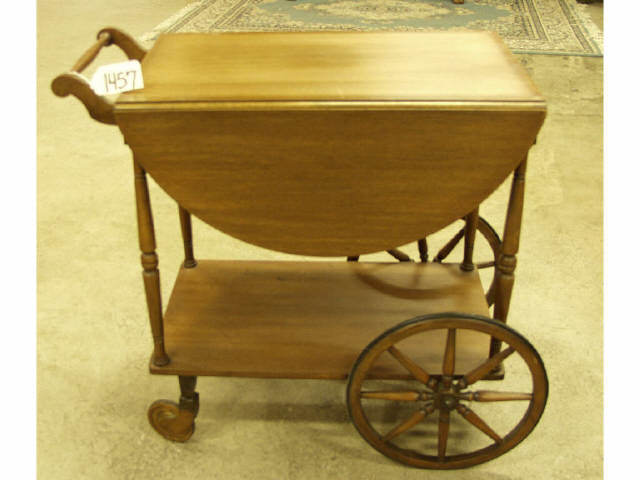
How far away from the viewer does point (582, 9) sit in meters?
4.82

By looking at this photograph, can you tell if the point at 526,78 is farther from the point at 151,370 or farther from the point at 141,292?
the point at 141,292

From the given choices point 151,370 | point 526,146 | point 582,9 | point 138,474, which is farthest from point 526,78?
point 582,9

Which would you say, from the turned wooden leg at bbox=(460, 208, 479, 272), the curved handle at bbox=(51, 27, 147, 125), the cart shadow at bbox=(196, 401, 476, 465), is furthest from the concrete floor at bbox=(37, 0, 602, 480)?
the curved handle at bbox=(51, 27, 147, 125)

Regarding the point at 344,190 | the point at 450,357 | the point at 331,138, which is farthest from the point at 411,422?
the point at 331,138

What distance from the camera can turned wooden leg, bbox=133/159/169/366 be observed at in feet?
4.30

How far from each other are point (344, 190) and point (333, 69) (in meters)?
0.27

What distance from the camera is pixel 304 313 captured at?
1.65 meters

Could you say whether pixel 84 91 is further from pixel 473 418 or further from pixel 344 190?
pixel 473 418

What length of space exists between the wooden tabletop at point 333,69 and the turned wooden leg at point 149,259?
184mm

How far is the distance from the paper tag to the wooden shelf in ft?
2.06

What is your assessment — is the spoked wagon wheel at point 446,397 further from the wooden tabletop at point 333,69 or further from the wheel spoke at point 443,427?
the wooden tabletop at point 333,69

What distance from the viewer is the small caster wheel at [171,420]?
157cm

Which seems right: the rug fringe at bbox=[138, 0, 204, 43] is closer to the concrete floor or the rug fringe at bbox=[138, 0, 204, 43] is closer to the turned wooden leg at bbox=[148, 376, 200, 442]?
the concrete floor

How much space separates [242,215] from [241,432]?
2.06 ft
